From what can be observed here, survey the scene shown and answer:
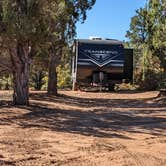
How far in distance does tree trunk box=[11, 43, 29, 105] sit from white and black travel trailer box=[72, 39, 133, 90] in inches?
430

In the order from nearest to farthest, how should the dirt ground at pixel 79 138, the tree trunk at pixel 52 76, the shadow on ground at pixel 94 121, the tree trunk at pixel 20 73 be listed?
the dirt ground at pixel 79 138
the shadow on ground at pixel 94 121
the tree trunk at pixel 20 73
the tree trunk at pixel 52 76

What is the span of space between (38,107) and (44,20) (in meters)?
3.56

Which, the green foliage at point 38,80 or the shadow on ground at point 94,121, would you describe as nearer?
the shadow on ground at point 94,121

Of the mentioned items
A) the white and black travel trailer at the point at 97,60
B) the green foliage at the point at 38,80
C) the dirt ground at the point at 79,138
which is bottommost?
the dirt ground at the point at 79,138

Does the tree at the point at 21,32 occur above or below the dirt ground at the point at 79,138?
above

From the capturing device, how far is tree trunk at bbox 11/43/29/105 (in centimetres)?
1797

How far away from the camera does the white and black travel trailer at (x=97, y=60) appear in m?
29.1

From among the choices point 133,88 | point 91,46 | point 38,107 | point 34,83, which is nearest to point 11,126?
point 38,107

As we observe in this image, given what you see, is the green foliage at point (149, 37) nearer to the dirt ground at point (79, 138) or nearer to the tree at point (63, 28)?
the tree at point (63, 28)

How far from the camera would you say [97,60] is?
2930 cm

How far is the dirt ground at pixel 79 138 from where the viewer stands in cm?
867

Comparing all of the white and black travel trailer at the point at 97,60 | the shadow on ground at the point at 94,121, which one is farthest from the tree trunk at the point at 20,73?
the white and black travel trailer at the point at 97,60

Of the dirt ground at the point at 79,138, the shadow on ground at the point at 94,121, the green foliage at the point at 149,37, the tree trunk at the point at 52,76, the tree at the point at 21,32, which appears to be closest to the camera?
A: the dirt ground at the point at 79,138

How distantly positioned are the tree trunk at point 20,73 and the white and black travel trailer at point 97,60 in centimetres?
1092
